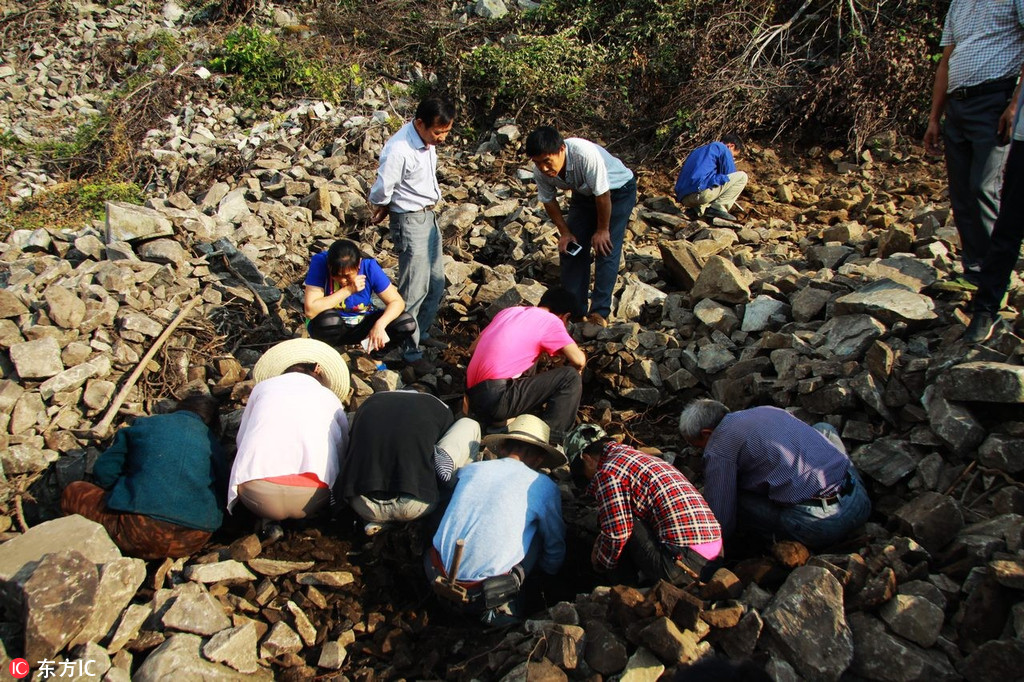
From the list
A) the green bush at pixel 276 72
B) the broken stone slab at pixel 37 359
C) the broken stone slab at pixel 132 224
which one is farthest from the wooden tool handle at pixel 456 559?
the green bush at pixel 276 72

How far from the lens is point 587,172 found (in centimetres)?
445

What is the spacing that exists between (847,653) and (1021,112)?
2.48 metres

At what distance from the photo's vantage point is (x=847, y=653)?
2.40 metres

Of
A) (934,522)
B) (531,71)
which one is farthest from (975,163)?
(531,71)

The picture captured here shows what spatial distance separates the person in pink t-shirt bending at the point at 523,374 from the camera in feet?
12.7

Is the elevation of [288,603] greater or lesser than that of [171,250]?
lesser

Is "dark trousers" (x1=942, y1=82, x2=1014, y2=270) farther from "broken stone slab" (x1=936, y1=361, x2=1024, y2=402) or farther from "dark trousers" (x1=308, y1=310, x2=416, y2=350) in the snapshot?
"dark trousers" (x1=308, y1=310, x2=416, y2=350)

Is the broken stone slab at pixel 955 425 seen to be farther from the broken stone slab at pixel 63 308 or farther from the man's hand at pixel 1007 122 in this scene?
the broken stone slab at pixel 63 308

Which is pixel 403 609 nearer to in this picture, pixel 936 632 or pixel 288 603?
pixel 288 603

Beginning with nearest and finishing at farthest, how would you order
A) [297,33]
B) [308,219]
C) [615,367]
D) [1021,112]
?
[1021,112] → [615,367] → [308,219] → [297,33]

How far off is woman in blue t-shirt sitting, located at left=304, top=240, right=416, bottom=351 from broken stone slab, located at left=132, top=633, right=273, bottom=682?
83.8 inches

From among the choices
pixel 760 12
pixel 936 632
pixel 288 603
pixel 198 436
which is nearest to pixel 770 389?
pixel 936 632

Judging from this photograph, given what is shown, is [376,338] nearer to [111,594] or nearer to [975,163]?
[111,594]

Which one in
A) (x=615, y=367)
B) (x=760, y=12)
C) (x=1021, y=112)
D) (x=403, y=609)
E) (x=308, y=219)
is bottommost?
(x=403, y=609)
